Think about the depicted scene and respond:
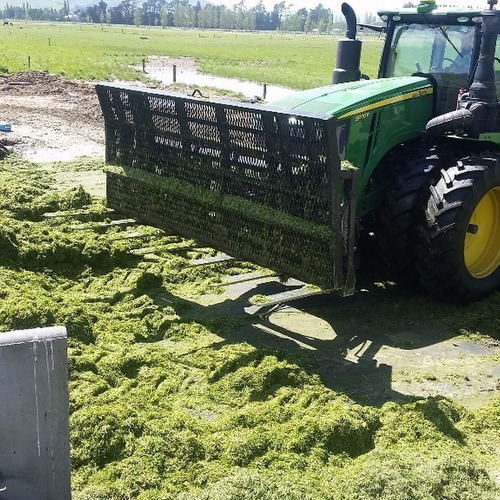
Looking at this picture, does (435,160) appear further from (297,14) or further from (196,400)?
(297,14)

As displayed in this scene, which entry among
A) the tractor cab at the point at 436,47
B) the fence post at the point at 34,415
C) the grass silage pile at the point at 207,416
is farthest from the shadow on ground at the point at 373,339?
the fence post at the point at 34,415

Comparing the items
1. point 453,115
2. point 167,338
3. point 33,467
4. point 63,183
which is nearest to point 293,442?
point 33,467

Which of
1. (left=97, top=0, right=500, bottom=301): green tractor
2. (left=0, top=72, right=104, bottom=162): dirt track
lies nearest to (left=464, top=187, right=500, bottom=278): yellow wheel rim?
(left=97, top=0, right=500, bottom=301): green tractor

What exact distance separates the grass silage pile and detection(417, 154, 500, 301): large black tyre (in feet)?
5.06

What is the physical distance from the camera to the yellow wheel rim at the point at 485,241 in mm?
6585

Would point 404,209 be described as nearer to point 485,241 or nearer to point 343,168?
point 343,168

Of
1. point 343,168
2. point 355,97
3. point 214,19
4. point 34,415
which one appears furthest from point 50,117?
point 214,19

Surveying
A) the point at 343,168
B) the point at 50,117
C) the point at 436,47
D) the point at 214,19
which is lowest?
the point at 50,117

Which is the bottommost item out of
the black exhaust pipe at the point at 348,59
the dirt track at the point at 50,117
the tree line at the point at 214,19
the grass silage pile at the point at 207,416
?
the grass silage pile at the point at 207,416

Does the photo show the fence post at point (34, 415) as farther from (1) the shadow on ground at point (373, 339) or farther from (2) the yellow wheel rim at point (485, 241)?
(2) the yellow wheel rim at point (485, 241)

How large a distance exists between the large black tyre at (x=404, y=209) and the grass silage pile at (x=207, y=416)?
1378mm

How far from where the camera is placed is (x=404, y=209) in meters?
6.04

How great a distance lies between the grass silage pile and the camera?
12.4ft

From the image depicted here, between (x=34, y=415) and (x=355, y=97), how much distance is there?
4.05 m
